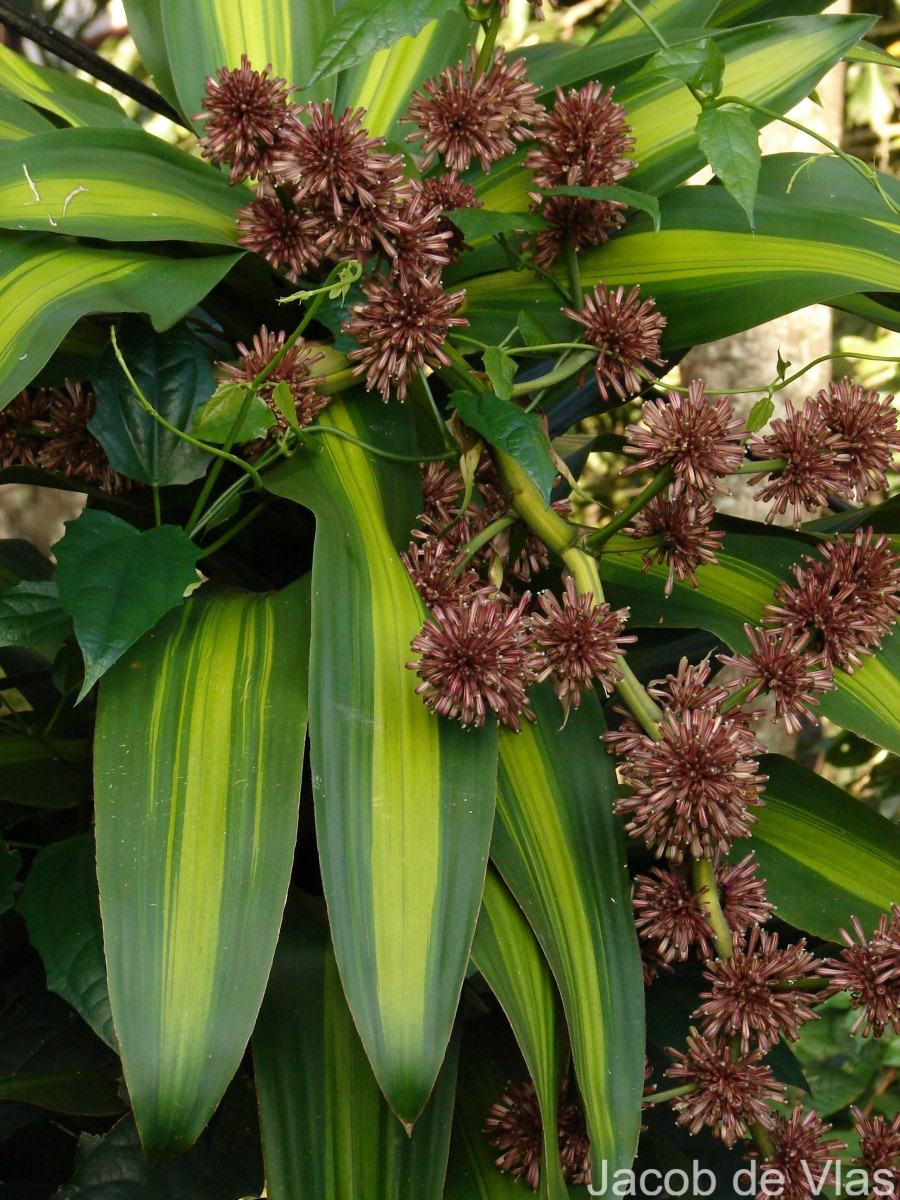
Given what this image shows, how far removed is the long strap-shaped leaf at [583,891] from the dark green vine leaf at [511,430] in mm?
137

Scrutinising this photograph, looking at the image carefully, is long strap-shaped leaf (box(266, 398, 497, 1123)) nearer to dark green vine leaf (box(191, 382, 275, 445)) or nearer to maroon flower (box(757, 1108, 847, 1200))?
dark green vine leaf (box(191, 382, 275, 445))

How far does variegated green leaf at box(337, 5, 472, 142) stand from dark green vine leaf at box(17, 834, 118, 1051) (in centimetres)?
50

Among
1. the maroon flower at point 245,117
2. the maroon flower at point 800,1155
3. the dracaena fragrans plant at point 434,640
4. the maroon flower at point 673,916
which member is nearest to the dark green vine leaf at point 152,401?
the dracaena fragrans plant at point 434,640

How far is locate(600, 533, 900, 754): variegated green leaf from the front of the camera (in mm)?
571

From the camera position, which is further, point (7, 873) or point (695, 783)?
point (7, 873)

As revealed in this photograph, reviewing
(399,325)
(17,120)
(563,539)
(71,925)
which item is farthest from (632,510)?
(17,120)

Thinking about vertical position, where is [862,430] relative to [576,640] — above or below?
above

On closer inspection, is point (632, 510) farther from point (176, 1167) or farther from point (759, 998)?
point (176, 1167)

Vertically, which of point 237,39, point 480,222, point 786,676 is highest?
point 237,39

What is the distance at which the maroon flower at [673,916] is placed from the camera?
47 centimetres

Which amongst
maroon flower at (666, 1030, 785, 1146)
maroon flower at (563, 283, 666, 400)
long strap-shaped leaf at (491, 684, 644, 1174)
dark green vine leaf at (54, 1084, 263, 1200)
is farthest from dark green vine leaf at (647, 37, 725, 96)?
dark green vine leaf at (54, 1084, 263, 1200)

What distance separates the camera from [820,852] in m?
0.59

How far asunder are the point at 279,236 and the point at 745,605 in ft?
1.09

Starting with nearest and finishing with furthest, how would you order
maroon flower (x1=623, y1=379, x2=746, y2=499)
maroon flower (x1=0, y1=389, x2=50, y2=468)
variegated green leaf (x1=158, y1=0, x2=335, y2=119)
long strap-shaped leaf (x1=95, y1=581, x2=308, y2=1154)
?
1. long strap-shaped leaf (x1=95, y1=581, x2=308, y2=1154)
2. maroon flower (x1=623, y1=379, x2=746, y2=499)
3. maroon flower (x1=0, y1=389, x2=50, y2=468)
4. variegated green leaf (x1=158, y1=0, x2=335, y2=119)
